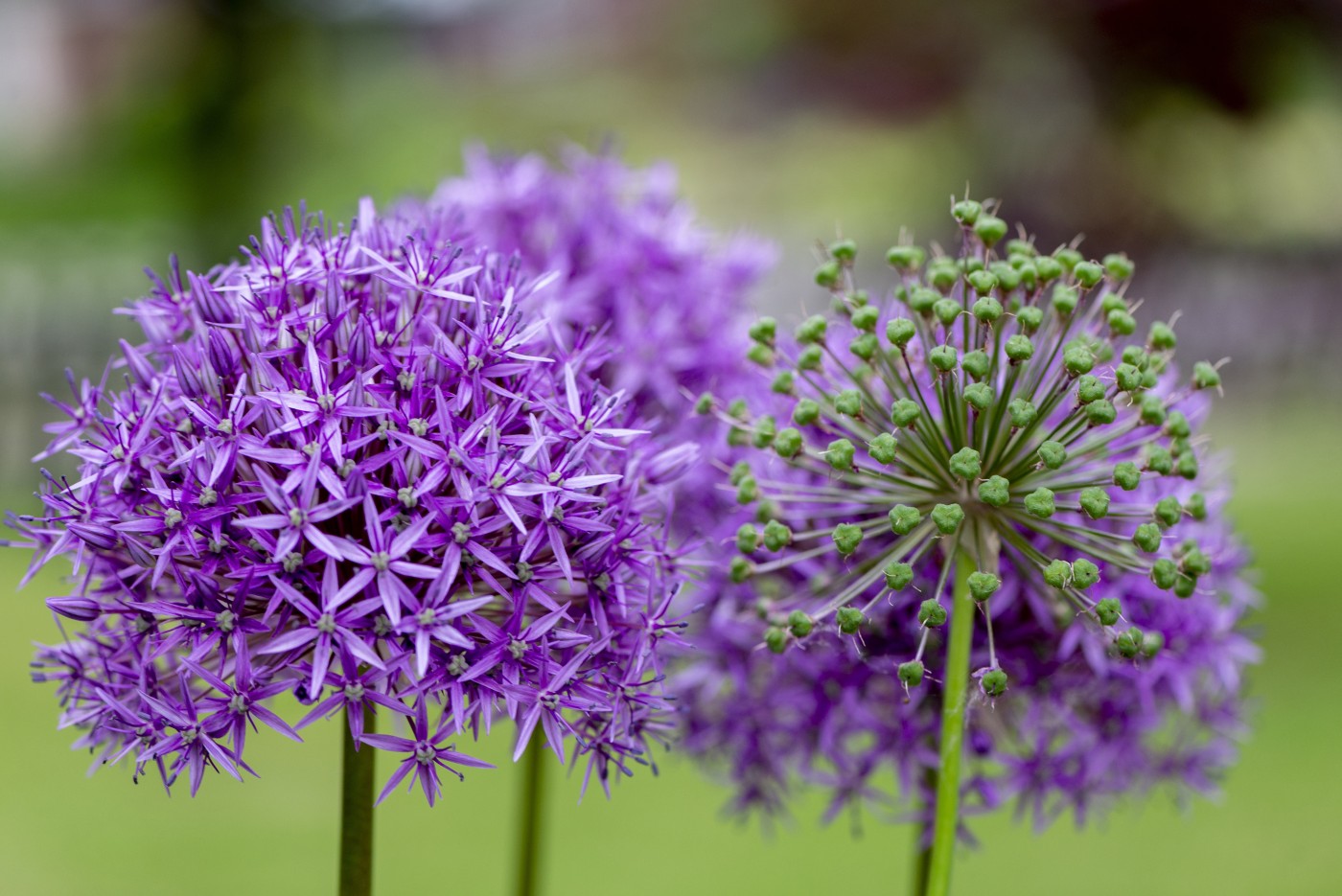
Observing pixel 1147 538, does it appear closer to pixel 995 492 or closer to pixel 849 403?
pixel 995 492

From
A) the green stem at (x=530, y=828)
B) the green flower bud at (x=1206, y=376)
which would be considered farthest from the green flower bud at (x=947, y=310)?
the green stem at (x=530, y=828)

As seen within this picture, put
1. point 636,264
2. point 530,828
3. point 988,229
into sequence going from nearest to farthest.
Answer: point 988,229 → point 530,828 → point 636,264

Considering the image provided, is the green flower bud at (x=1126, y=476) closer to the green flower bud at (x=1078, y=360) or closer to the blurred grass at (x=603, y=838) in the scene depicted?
the green flower bud at (x=1078, y=360)

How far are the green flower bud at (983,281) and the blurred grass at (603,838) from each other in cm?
335

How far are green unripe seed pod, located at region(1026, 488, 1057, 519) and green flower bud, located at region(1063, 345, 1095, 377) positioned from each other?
0.21 meters

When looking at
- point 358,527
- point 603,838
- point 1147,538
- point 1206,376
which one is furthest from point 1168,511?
point 603,838

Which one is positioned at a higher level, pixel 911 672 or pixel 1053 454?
pixel 1053 454

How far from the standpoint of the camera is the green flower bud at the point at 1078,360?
209 cm

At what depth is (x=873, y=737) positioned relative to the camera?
2.67 meters

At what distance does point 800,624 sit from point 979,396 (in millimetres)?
458

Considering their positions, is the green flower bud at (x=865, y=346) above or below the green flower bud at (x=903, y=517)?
above

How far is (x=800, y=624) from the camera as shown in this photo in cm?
215

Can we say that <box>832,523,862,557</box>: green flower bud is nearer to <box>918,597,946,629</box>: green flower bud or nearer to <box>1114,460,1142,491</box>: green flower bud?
<box>918,597,946,629</box>: green flower bud

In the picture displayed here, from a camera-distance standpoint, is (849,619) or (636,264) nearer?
(849,619)
